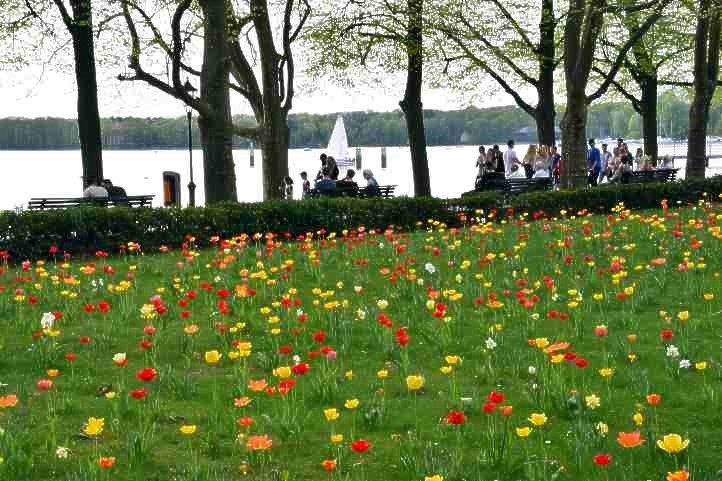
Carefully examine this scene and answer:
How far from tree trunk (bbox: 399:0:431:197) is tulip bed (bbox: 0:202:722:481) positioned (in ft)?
46.6

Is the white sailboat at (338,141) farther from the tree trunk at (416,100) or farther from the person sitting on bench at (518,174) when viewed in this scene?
the tree trunk at (416,100)

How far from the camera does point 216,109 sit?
16766 millimetres

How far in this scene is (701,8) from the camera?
804 inches

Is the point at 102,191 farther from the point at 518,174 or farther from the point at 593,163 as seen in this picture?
the point at 593,163

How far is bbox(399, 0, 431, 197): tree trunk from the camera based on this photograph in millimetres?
23672

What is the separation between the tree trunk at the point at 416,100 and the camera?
77.7ft

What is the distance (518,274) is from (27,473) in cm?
629

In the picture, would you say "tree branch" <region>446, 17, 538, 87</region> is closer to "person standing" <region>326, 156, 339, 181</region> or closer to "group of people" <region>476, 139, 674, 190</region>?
"group of people" <region>476, 139, 674, 190</region>

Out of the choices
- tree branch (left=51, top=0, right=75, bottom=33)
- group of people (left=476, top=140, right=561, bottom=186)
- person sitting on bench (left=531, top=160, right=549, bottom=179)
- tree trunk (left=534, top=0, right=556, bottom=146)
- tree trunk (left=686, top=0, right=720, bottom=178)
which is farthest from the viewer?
tree trunk (left=534, top=0, right=556, bottom=146)

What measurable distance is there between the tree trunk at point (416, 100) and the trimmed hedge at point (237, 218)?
261 inches

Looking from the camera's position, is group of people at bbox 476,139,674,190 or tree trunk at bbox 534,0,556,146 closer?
group of people at bbox 476,139,674,190

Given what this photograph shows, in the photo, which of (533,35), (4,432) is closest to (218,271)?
(4,432)

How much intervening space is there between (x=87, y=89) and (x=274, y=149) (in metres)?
4.80

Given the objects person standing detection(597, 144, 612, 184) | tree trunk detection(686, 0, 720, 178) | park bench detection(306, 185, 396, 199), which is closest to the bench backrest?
park bench detection(306, 185, 396, 199)
